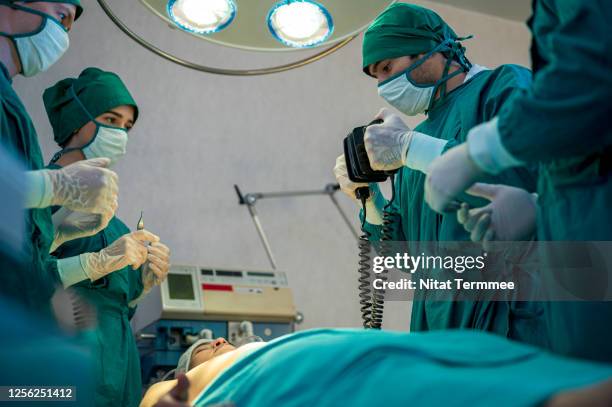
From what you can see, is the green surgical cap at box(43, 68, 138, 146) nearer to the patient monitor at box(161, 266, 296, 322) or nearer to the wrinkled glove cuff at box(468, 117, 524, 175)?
the patient monitor at box(161, 266, 296, 322)

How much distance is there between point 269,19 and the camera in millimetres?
2258

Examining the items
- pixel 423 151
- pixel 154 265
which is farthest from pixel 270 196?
pixel 423 151

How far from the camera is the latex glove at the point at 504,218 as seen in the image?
1.70m

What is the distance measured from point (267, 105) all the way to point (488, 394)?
3.84m

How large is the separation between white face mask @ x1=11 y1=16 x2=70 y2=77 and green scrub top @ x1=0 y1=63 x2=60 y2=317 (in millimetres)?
101

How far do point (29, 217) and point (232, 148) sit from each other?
2814mm

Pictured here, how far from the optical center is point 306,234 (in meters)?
4.82

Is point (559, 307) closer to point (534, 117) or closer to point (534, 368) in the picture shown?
point (534, 368)

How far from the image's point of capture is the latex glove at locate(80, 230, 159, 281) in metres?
2.73

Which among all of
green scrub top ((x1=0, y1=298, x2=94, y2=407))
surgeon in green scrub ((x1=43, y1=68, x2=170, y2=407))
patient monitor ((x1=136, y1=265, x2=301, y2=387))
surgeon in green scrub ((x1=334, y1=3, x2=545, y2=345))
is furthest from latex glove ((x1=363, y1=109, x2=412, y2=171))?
patient monitor ((x1=136, y1=265, x2=301, y2=387))

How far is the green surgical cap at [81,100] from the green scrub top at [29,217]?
948mm

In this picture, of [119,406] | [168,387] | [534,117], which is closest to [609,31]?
[534,117]

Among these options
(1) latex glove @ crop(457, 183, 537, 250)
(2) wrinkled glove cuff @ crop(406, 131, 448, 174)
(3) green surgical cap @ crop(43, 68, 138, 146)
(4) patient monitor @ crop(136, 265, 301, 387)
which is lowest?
(4) patient monitor @ crop(136, 265, 301, 387)

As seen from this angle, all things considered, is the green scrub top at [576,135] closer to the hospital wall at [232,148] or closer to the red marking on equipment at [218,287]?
the red marking on equipment at [218,287]
